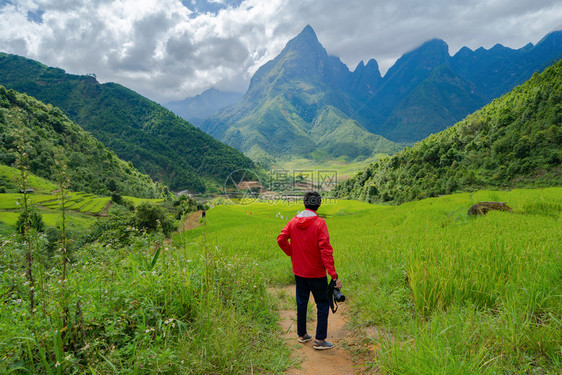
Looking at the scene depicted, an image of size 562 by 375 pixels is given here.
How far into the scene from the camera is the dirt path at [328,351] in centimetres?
370

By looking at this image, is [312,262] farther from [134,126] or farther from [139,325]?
[134,126]

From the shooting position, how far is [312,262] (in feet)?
14.4

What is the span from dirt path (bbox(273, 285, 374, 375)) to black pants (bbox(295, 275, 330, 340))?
252 millimetres

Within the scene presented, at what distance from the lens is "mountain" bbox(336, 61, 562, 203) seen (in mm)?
37469

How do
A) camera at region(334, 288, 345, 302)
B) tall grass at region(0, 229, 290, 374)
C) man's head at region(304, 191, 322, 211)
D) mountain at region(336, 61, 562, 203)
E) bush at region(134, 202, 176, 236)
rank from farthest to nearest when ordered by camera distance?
mountain at region(336, 61, 562, 203) → bush at region(134, 202, 176, 236) → man's head at region(304, 191, 322, 211) → camera at region(334, 288, 345, 302) → tall grass at region(0, 229, 290, 374)

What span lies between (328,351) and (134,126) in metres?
173

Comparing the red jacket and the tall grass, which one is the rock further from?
the tall grass

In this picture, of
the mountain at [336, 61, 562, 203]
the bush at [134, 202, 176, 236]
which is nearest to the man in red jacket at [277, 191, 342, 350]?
the bush at [134, 202, 176, 236]

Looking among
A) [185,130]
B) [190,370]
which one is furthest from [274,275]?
[185,130]

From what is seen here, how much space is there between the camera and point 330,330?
4.96 m

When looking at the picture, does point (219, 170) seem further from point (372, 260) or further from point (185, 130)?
point (372, 260)

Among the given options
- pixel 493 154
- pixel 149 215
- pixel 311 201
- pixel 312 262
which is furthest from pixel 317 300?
pixel 493 154

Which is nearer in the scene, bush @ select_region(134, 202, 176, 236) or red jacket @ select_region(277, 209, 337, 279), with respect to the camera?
red jacket @ select_region(277, 209, 337, 279)

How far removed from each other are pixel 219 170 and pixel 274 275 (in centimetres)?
12820
